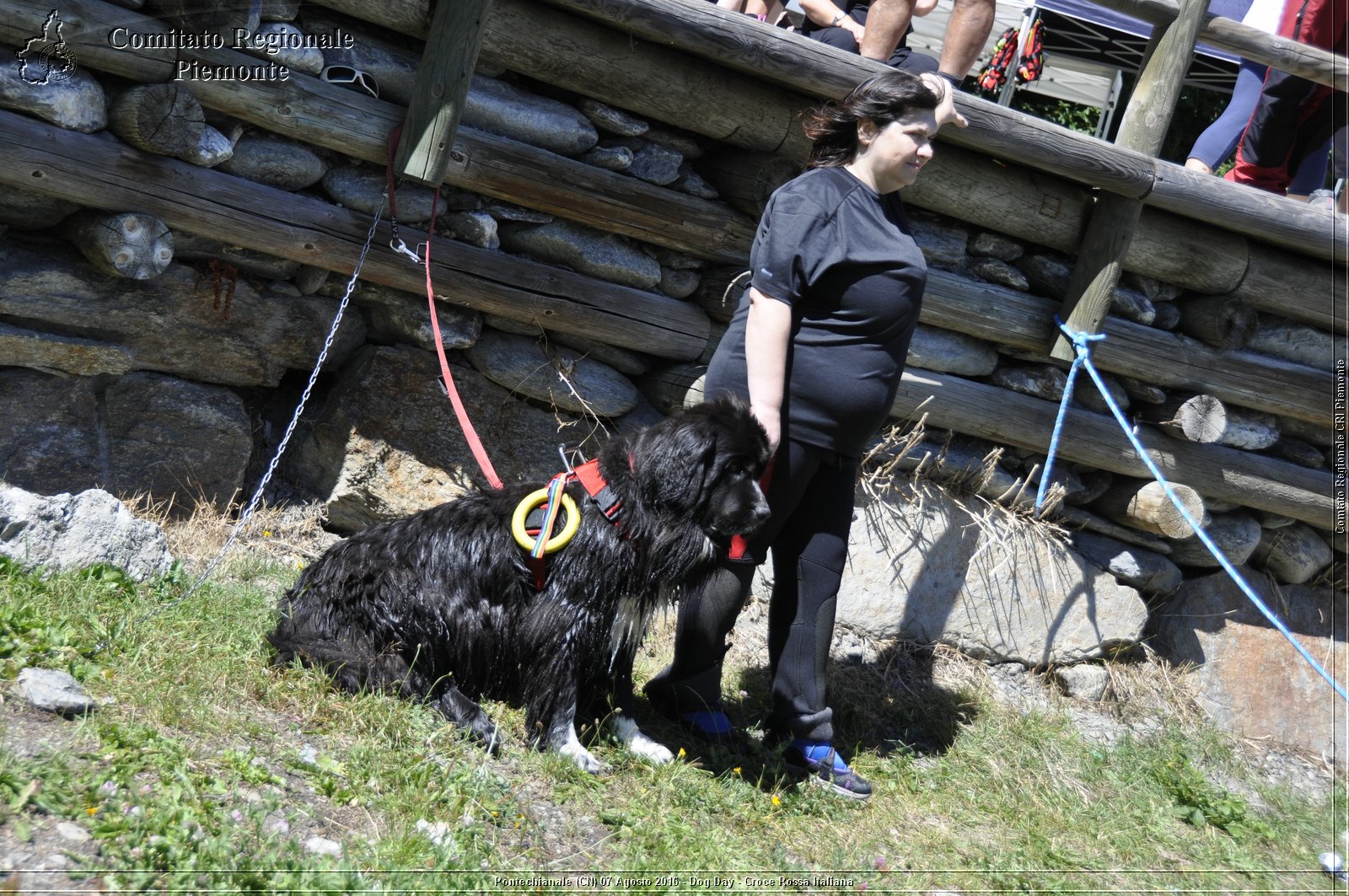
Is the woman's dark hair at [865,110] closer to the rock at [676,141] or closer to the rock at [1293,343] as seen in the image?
the rock at [676,141]

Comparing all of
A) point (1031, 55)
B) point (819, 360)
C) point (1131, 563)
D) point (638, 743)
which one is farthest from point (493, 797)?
point (1031, 55)

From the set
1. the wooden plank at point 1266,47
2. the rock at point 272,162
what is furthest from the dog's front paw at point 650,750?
the wooden plank at point 1266,47

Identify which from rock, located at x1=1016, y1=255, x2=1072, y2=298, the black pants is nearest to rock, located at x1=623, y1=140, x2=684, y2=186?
the black pants

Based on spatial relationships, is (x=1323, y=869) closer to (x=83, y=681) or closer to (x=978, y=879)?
(x=978, y=879)

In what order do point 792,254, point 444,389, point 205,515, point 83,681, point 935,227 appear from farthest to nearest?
point 935,227
point 444,389
point 205,515
point 792,254
point 83,681

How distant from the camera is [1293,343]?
5.48m

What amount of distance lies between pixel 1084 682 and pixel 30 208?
5275mm

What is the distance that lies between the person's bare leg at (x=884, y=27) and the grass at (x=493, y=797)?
9.46ft

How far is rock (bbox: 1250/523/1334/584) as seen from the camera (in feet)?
19.1

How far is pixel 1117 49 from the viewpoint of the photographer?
9984 mm

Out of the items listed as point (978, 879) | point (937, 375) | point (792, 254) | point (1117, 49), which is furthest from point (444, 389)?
point (1117, 49)

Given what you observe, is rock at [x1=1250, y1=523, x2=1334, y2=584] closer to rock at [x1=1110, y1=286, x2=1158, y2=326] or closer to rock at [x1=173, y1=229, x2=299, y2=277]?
rock at [x1=1110, y1=286, x2=1158, y2=326]

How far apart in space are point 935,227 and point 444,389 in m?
2.55

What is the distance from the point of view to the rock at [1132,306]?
205 inches
